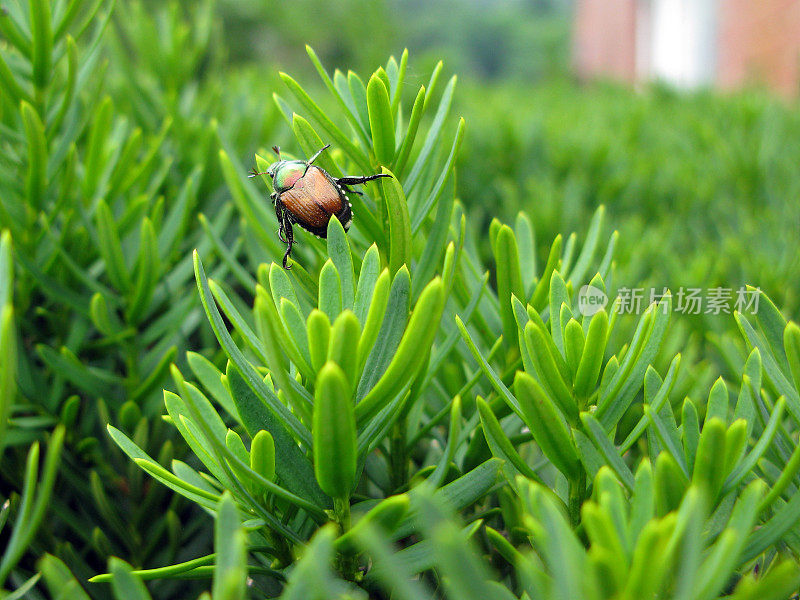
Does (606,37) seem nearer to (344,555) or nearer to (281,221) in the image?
(281,221)

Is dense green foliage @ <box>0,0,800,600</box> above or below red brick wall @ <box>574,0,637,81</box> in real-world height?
below

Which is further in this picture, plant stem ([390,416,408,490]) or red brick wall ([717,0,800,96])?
red brick wall ([717,0,800,96])

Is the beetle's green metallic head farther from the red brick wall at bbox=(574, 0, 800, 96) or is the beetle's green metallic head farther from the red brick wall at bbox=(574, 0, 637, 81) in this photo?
the red brick wall at bbox=(574, 0, 637, 81)

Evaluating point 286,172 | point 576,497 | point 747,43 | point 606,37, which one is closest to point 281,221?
point 286,172

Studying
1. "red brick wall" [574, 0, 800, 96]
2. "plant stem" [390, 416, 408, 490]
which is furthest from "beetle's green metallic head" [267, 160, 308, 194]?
"red brick wall" [574, 0, 800, 96]

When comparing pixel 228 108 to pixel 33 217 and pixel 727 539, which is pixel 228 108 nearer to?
pixel 33 217

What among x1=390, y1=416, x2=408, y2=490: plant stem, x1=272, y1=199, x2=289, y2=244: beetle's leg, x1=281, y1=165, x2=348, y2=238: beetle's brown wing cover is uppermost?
x1=281, y1=165, x2=348, y2=238: beetle's brown wing cover
